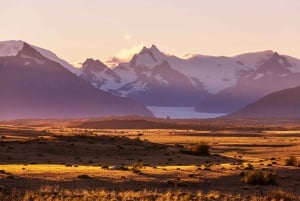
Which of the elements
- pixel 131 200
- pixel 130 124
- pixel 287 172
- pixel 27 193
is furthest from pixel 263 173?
pixel 130 124

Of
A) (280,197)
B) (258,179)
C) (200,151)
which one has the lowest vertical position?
(280,197)

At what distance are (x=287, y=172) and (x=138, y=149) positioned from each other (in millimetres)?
24826

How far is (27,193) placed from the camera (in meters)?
28.8

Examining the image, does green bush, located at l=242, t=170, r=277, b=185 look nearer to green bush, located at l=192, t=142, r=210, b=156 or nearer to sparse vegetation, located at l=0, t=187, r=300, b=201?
sparse vegetation, located at l=0, t=187, r=300, b=201

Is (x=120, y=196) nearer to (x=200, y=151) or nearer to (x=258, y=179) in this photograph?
(x=258, y=179)

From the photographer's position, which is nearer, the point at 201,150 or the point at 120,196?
the point at 120,196

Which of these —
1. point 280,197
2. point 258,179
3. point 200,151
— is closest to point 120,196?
point 280,197

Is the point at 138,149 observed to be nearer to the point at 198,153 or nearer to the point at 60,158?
the point at 198,153

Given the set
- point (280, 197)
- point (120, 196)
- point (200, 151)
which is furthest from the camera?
point (200, 151)

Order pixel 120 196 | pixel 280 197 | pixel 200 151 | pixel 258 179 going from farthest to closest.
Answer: pixel 200 151 < pixel 258 179 < pixel 280 197 < pixel 120 196

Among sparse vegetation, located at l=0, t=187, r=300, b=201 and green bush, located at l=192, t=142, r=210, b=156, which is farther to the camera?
green bush, located at l=192, t=142, r=210, b=156

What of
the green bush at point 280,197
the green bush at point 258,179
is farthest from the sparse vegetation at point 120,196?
the green bush at point 258,179

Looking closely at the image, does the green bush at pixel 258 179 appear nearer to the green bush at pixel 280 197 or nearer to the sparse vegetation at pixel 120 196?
the sparse vegetation at pixel 120 196

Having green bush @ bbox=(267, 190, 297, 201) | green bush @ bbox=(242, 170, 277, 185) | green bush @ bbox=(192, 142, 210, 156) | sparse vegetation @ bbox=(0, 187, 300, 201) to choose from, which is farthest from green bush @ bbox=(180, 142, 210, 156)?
green bush @ bbox=(267, 190, 297, 201)
